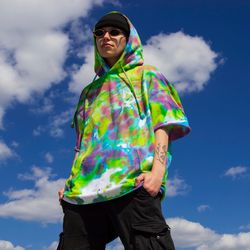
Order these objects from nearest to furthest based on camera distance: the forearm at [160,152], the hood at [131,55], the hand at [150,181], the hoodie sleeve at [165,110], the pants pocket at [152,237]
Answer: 1. the pants pocket at [152,237]
2. the hand at [150,181]
3. the forearm at [160,152]
4. the hoodie sleeve at [165,110]
5. the hood at [131,55]

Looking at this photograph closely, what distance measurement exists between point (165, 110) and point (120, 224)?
1188 mm

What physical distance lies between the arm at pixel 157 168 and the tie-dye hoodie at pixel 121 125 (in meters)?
0.06

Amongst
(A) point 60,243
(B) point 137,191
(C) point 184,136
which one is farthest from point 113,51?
(A) point 60,243

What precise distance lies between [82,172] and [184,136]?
3.58ft

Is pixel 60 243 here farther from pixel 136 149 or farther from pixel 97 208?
pixel 136 149

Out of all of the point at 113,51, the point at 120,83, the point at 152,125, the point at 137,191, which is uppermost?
the point at 113,51

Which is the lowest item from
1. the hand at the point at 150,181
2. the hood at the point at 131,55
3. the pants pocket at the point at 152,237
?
the pants pocket at the point at 152,237

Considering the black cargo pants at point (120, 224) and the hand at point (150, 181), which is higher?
the hand at point (150, 181)

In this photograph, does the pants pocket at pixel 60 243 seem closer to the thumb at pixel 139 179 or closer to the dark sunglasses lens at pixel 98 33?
the thumb at pixel 139 179

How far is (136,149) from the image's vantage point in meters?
4.21

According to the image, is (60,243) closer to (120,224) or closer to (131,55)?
(120,224)

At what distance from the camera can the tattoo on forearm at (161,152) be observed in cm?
417

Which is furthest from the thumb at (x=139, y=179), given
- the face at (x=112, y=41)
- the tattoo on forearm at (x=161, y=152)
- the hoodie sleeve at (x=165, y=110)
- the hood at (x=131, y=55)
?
the face at (x=112, y=41)

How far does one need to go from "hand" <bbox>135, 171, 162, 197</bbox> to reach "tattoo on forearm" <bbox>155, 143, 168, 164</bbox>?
0.59 feet
